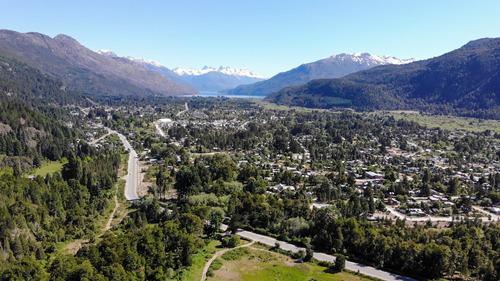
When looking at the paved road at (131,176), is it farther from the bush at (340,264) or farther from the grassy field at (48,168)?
the bush at (340,264)

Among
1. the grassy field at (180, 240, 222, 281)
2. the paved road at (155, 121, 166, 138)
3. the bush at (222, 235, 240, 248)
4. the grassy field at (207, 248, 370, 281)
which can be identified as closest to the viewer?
the grassy field at (180, 240, 222, 281)

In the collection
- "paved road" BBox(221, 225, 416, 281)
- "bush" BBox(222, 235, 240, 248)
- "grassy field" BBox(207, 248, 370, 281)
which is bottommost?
"grassy field" BBox(207, 248, 370, 281)

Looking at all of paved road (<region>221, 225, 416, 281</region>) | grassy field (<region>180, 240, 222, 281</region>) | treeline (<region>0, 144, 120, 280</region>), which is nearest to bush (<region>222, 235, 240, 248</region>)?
grassy field (<region>180, 240, 222, 281</region>)

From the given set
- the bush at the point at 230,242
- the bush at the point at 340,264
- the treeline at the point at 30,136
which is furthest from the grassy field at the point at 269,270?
the treeline at the point at 30,136

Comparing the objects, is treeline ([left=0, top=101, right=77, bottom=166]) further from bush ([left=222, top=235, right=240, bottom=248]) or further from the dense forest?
bush ([left=222, top=235, right=240, bottom=248])

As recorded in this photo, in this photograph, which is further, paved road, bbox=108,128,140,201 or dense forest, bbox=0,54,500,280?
paved road, bbox=108,128,140,201

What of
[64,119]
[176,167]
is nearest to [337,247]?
[176,167]
